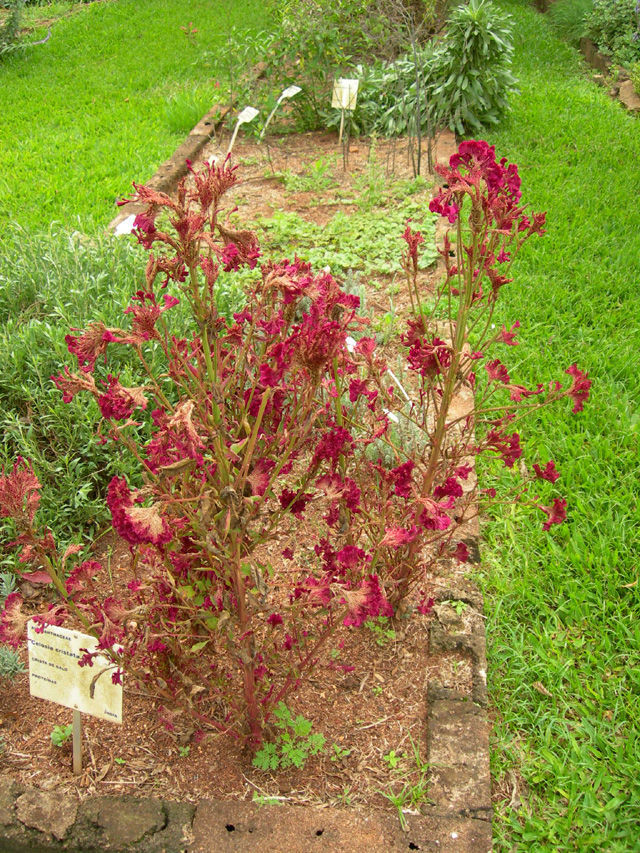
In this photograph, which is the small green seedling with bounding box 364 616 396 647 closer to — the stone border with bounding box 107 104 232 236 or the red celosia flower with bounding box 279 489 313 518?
the red celosia flower with bounding box 279 489 313 518

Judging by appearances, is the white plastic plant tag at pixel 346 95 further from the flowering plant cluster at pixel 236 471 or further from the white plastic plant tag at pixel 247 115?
the flowering plant cluster at pixel 236 471

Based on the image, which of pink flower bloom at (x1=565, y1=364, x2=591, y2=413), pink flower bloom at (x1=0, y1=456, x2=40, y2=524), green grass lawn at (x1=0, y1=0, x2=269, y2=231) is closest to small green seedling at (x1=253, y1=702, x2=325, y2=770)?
pink flower bloom at (x1=0, y1=456, x2=40, y2=524)

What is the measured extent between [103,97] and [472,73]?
3.71 metres

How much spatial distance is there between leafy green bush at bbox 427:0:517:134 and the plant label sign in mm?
5136

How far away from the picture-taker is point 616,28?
7.84 m

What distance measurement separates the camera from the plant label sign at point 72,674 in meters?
1.72

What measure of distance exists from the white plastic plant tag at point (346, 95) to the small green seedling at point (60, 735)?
469 centimetres

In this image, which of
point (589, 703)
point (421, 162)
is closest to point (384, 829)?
point (589, 703)

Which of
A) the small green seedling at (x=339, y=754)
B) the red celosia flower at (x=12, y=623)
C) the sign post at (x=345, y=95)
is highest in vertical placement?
the sign post at (x=345, y=95)

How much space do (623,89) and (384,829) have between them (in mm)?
7043

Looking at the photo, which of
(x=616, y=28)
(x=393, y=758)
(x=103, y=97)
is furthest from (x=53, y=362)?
(x=616, y=28)

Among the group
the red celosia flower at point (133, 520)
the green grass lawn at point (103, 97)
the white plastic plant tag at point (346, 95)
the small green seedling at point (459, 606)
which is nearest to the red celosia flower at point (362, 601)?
the red celosia flower at point (133, 520)

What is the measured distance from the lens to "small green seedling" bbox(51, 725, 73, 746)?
77.6 inches

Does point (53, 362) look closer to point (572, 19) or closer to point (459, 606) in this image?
point (459, 606)
